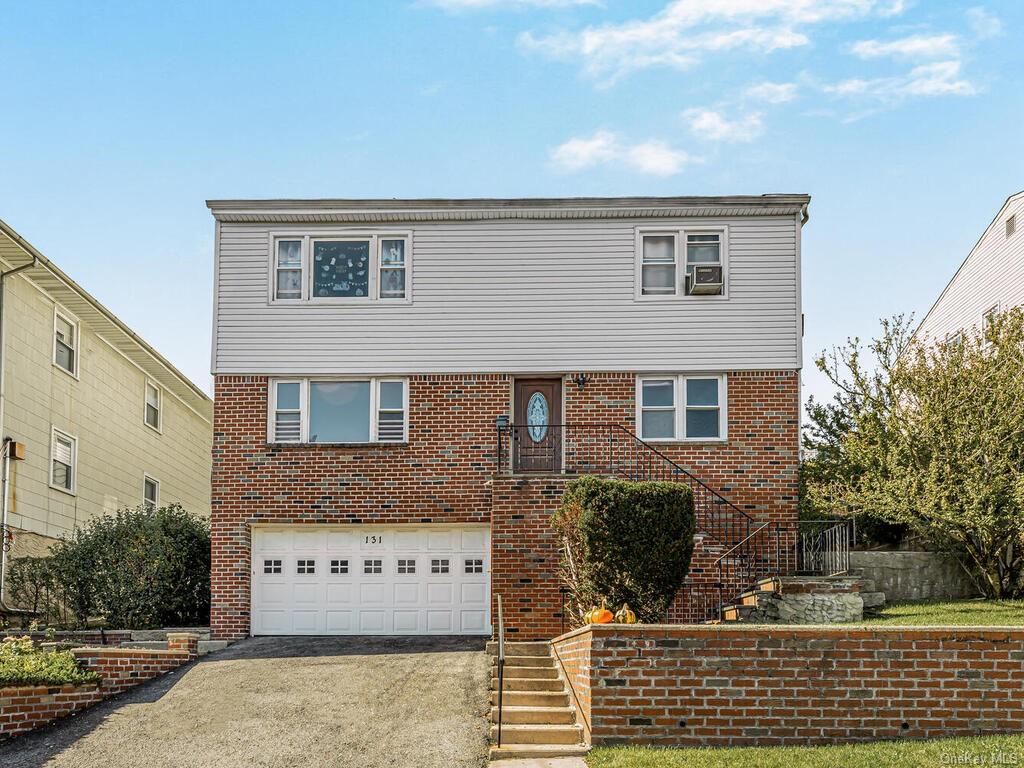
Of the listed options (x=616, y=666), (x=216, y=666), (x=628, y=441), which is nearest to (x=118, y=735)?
(x=216, y=666)

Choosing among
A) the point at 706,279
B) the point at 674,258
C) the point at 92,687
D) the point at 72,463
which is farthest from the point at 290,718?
the point at 72,463

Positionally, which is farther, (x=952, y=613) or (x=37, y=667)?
(x=952, y=613)

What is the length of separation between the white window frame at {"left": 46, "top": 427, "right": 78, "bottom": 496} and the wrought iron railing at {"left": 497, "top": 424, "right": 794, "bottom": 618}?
346 inches

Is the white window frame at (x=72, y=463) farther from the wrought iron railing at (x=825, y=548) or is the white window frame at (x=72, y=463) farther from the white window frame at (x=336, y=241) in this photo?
the wrought iron railing at (x=825, y=548)

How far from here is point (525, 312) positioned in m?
20.4

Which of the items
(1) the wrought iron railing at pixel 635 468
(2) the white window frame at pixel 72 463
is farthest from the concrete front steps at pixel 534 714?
(2) the white window frame at pixel 72 463

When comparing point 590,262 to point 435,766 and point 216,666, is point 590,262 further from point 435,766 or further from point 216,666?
point 435,766

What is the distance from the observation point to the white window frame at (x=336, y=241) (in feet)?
67.2

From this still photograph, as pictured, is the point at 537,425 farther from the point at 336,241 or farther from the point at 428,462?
the point at 336,241

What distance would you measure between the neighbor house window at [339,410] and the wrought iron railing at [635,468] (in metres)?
1.88

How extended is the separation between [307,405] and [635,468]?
18.1 feet

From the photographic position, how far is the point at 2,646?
14.6 meters

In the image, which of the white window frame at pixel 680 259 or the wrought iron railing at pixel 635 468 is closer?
the wrought iron railing at pixel 635 468

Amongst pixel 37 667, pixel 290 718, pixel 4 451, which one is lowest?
pixel 290 718
